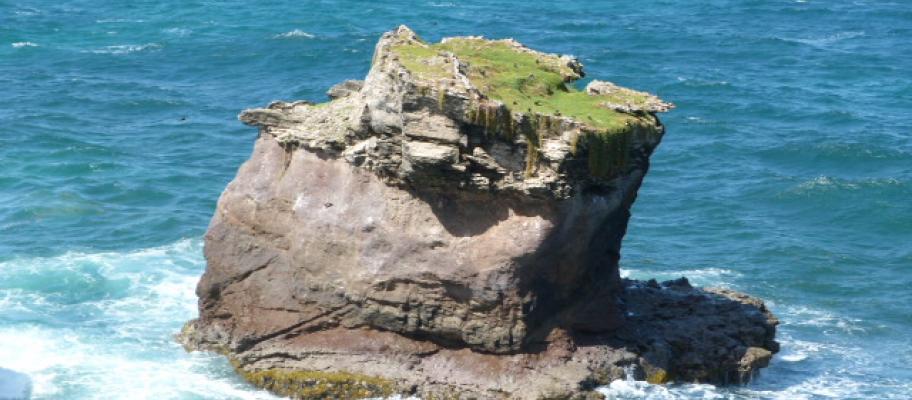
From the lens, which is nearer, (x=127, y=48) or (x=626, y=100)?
(x=626, y=100)

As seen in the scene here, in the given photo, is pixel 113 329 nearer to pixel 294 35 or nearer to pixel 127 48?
pixel 127 48

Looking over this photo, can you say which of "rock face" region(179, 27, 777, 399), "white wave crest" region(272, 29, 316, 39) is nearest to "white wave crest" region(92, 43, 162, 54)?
"white wave crest" region(272, 29, 316, 39)

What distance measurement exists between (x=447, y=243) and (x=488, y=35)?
48.6m

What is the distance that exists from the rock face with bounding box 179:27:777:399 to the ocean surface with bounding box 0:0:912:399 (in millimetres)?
1435

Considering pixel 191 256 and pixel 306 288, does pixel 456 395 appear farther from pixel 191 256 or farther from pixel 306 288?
pixel 191 256

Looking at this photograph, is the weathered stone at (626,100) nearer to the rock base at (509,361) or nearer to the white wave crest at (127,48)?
the rock base at (509,361)

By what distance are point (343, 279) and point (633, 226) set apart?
1908 cm

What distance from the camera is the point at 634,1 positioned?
9662 cm

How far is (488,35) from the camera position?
81375mm

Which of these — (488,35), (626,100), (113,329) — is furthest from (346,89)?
(488,35)

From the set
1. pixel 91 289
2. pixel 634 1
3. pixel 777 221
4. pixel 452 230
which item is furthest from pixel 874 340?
pixel 634 1

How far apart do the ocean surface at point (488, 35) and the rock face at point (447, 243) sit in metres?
1.43

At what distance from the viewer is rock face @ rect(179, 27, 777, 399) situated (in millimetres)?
32656

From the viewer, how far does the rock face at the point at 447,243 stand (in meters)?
32.7
